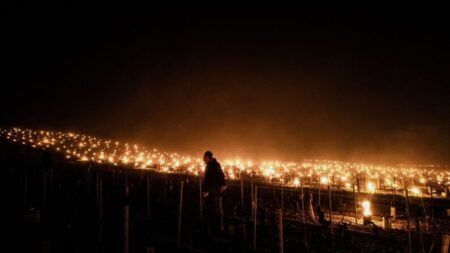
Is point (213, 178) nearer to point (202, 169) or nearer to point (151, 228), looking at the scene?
point (151, 228)

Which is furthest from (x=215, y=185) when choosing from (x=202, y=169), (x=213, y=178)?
(x=202, y=169)

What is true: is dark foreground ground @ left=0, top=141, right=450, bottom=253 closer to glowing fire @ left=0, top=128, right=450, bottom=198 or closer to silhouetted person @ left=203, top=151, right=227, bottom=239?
silhouetted person @ left=203, top=151, right=227, bottom=239

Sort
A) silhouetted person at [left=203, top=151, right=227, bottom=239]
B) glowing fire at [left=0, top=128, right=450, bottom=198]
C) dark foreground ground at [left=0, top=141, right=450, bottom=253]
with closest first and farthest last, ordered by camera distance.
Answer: dark foreground ground at [left=0, top=141, right=450, bottom=253], silhouetted person at [left=203, top=151, right=227, bottom=239], glowing fire at [left=0, top=128, right=450, bottom=198]

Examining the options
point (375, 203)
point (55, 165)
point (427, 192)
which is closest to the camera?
point (375, 203)

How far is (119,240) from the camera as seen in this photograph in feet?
32.3

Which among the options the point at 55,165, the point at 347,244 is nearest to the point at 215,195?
the point at 347,244

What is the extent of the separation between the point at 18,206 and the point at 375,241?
487 inches

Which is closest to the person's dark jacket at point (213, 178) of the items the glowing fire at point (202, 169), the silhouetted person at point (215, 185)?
the silhouetted person at point (215, 185)

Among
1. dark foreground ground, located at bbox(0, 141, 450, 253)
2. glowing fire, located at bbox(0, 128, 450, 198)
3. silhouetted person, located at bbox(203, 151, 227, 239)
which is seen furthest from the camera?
glowing fire, located at bbox(0, 128, 450, 198)

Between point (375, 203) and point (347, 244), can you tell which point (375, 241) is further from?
point (375, 203)

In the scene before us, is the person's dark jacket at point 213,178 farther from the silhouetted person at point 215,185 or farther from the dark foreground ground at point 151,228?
the dark foreground ground at point 151,228

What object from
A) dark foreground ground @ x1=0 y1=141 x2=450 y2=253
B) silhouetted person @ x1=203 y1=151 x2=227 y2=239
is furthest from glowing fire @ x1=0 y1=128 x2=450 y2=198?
silhouetted person @ x1=203 y1=151 x2=227 y2=239

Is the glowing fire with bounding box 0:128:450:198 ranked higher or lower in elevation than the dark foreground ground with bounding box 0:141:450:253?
higher

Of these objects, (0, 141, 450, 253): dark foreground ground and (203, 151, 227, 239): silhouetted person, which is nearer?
(0, 141, 450, 253): dark foreground ground
